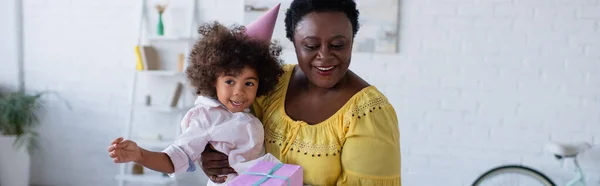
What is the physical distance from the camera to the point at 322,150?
1131mm

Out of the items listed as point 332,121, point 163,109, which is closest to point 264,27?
point 332,121

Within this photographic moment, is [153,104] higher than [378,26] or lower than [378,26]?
lower

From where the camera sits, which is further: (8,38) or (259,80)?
(8,38)

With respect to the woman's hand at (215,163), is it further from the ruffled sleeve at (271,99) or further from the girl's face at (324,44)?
the girl's face at (324,44)

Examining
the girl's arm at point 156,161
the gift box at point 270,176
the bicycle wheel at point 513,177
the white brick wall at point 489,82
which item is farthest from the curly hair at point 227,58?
the bicycle wheel at point 513,177

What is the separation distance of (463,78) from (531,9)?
1.66 ft

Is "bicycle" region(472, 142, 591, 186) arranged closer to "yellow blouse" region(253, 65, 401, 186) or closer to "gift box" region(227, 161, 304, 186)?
"yellow blouse" region(253, 65, 401, 186)

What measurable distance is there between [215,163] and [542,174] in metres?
2.20

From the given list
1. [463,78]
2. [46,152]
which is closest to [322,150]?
[463,78]

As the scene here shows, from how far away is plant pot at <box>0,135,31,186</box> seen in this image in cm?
336

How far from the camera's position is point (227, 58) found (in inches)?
46.9

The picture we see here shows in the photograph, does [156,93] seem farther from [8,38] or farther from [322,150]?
[322,150]

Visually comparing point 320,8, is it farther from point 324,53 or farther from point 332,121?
point 332,121

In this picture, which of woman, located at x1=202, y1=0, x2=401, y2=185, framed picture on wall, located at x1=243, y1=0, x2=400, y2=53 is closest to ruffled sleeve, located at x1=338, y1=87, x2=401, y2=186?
woman, located at x1=202, y1=0, x2=401, y2=185
